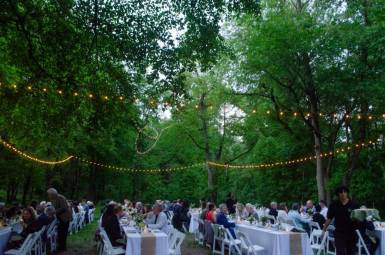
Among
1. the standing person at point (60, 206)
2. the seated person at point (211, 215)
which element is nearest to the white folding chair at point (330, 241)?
the seated person at point (211, 215)

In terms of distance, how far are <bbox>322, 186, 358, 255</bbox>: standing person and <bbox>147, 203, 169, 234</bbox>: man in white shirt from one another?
15.1ft

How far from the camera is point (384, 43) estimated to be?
1645 centimetres

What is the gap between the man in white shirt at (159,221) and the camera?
10.6m

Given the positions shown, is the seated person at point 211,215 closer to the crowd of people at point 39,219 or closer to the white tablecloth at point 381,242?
the crowd of people at point 39,219

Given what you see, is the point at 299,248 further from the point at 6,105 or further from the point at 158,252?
the point at 6,105

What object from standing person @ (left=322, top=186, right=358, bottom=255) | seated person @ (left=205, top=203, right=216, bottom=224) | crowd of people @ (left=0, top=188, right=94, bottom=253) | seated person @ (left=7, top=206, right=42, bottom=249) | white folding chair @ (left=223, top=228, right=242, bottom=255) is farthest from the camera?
seated person @ (left=205, top=203, right=216, bottom=224)

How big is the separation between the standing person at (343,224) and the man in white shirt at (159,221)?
4.61 meters

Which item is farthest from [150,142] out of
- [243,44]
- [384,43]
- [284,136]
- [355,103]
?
[384,43]

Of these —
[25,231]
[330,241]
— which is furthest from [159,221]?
[330,241]

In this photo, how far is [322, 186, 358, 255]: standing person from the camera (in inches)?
267

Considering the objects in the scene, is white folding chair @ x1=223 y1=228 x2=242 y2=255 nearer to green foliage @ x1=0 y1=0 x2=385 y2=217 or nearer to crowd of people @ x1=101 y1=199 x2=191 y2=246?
crowd of people @ x1=101 y1=199 x2=191 y2=246

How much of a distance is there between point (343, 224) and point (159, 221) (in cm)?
511

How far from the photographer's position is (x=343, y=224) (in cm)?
680

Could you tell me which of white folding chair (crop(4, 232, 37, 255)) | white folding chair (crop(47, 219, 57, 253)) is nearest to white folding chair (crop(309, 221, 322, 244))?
white folding chair (crop(47, 219, 57, 253))
